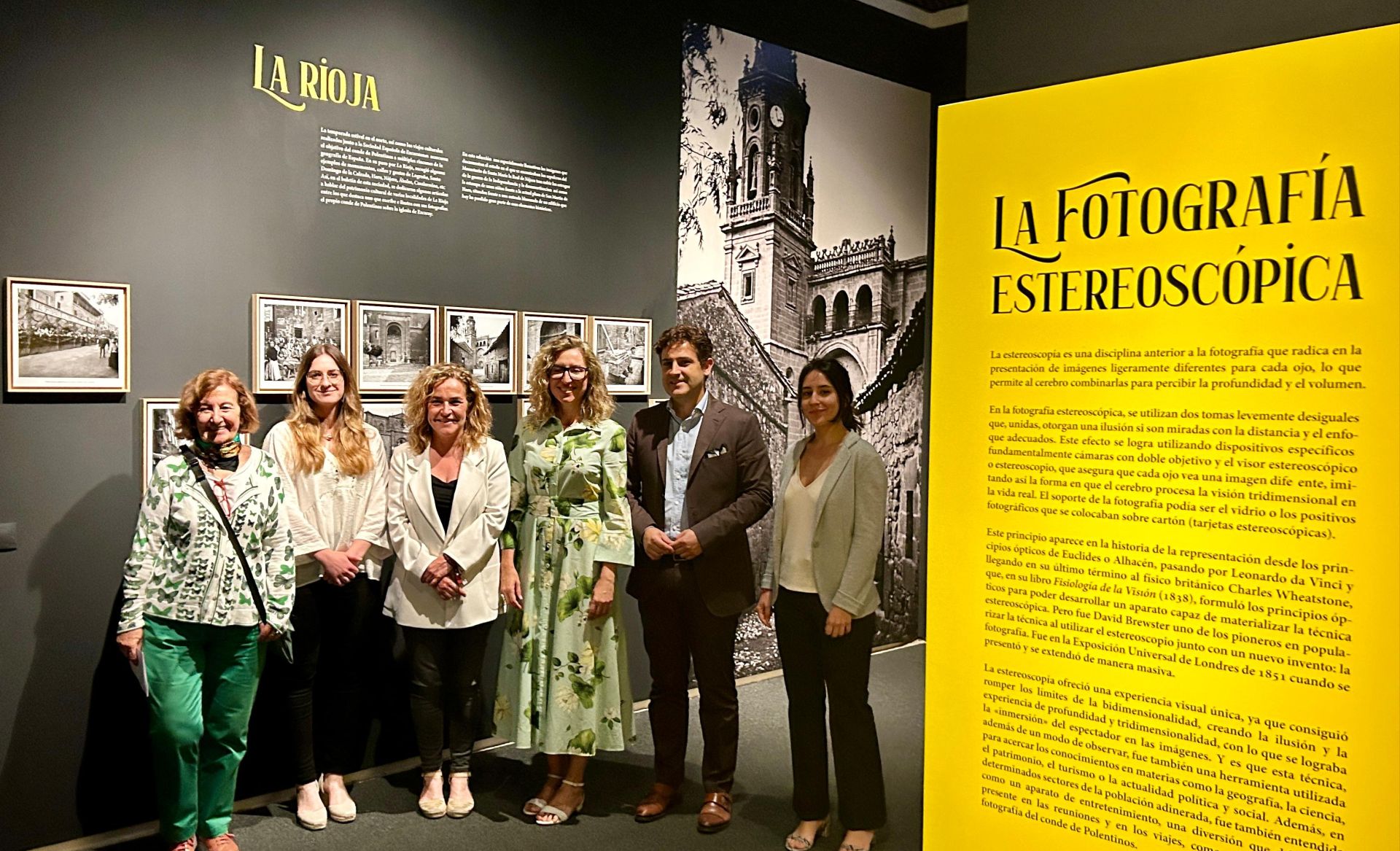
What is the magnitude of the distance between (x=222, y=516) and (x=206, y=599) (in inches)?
9.5

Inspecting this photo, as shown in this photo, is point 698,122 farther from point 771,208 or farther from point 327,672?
point 327,672

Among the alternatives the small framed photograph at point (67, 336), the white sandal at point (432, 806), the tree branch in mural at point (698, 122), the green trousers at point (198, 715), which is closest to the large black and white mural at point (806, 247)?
the tree branch in mural at point (698, 122)

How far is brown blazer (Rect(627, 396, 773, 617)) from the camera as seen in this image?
357 cm

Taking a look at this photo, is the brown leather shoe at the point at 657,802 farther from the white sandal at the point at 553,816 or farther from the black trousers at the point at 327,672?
the black trousers at the point at 327,672

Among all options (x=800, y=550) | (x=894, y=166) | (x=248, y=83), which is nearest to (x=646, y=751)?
(x=800, y=550)

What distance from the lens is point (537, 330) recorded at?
14.5ft

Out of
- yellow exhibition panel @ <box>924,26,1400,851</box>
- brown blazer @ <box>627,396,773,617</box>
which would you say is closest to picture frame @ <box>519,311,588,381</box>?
brown blazer @ <box>627,396,773,617</box>

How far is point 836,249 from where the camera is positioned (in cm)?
585

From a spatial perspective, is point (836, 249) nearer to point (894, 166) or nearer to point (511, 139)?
point (894, 166)

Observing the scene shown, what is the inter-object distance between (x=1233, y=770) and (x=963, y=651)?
0.50 meters

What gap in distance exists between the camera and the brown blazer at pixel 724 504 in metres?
3.57

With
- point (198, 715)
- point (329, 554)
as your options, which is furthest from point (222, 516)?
point (198, 715)

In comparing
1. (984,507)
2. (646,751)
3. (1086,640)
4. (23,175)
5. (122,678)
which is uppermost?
(23,175)

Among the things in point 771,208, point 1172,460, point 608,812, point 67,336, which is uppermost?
point 771,208
